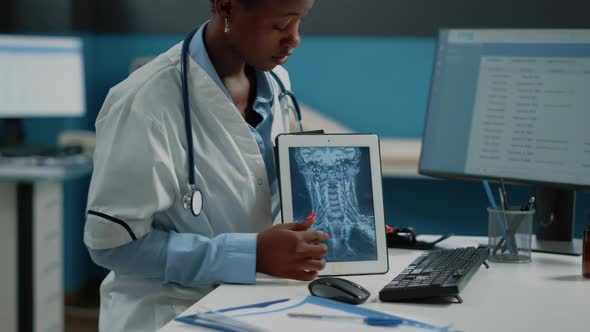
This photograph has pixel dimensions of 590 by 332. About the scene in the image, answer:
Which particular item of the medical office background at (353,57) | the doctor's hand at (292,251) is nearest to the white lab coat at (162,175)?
the doctor's hand at (292,251)

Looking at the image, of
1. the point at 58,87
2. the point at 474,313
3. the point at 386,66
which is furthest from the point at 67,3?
the point at 474,313

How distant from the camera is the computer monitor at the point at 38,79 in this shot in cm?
338

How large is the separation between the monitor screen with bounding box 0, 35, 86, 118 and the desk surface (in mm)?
2434

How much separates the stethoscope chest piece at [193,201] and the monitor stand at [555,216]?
28.5 inches

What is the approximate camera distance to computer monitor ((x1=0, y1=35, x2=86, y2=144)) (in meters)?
3.38

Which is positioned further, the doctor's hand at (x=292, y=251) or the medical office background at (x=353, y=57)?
the medical office background at (x=353, y=57)

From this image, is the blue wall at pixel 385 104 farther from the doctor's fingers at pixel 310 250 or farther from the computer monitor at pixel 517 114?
the doctor's fingers at pixel 310 250

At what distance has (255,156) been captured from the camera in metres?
1.35

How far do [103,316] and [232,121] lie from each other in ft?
1.32

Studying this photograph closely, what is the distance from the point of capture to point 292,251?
120 centimetres

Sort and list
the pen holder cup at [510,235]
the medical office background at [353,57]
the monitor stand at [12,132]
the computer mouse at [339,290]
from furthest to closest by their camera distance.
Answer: the monitor stand at [12,132] < the medical office background at [353,57] < the pen holder cup at [510,235] < the computer mouse at [339,290]

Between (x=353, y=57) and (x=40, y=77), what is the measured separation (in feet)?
4.48

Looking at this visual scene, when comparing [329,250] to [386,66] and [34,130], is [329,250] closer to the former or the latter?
[386,66]

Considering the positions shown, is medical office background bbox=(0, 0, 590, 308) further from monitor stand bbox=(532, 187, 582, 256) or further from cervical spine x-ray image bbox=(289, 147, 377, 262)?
cervical spine x-ray image bbox=(289, 147, 377, 262)
